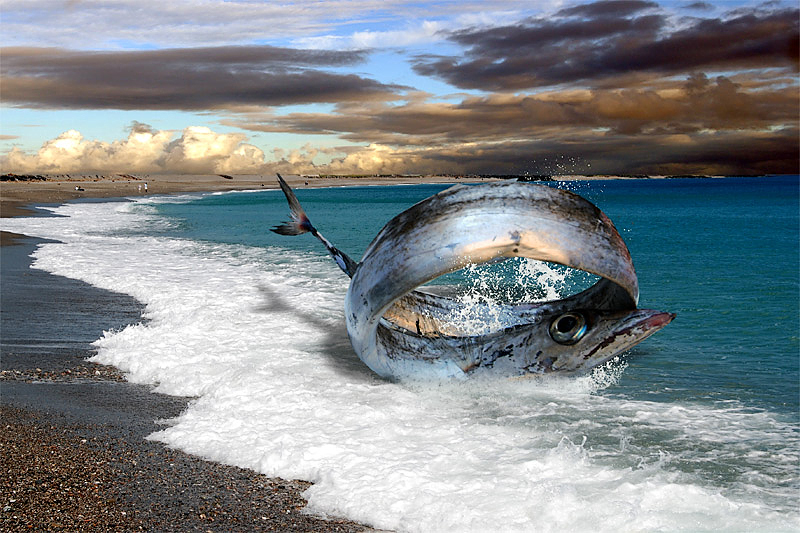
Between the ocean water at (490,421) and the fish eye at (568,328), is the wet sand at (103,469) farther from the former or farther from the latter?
the fish eye at (568,328)

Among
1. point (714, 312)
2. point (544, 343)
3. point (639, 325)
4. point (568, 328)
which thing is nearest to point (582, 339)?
point (568, 328)

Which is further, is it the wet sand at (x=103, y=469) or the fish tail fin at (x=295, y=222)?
the fish tail fin at (x=295, y=222)

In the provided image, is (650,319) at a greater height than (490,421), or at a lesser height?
greater

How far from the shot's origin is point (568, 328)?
24.5ft

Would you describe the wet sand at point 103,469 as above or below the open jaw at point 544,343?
below

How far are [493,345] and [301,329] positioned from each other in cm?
316

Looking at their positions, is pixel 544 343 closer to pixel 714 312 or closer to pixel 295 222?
pixel 295 222

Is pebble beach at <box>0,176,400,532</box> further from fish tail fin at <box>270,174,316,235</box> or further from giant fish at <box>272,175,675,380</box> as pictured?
fish tail fin at <box>270,174,316,235</box>

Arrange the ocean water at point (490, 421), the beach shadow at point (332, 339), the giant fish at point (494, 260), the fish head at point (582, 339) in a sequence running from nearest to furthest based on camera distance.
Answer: the ocean water at point (490, 421), the giant fish at point (494, 260), the fish head at point (582, 339), the beach shadow at point (332, 339)

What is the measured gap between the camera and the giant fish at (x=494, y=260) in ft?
19.2

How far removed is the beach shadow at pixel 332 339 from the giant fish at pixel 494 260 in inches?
15.5

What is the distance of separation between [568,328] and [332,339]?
125 inches

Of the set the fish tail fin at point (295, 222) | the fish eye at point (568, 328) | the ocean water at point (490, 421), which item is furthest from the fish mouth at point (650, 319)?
the fish tail fin at point (295, 222)

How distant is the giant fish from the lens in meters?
5.86
